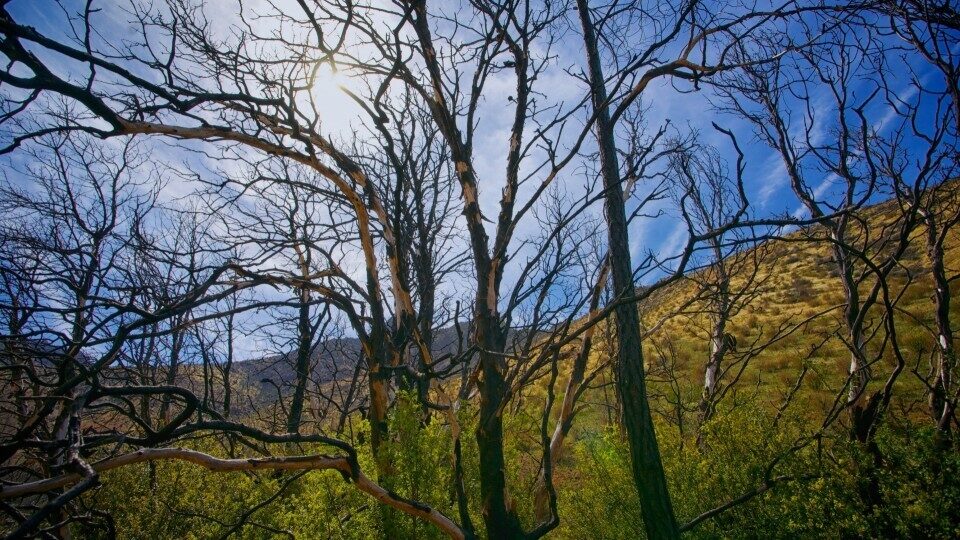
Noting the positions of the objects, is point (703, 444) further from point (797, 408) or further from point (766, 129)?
point (766, 129)

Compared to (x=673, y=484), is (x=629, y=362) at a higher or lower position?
higher

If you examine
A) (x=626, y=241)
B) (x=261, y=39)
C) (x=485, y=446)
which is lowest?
(x=485, y=446)

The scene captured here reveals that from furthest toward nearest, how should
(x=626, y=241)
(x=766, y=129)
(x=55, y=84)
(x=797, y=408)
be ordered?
(x=766, y=129), (x=797, y=408), (x=626, y=241), (x=55, y=84)

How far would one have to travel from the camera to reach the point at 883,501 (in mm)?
3387

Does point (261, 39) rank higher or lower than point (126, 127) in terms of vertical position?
higher

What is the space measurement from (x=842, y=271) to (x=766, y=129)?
113 inches

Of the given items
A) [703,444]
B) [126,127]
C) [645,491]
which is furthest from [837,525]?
[126,127]

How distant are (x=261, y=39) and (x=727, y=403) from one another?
602cm

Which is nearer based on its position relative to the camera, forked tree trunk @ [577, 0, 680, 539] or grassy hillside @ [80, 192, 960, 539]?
grassy hillside @ [80, 192, 960, 539]

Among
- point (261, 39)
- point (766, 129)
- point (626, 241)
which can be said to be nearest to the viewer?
point (261, 39)

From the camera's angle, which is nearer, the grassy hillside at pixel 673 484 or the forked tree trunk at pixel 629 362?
the grassy hillside at pixel 673 484

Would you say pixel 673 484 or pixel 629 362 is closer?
pixel 629 362

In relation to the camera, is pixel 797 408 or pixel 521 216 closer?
pixel 521 216

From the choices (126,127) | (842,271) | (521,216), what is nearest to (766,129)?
(842,271)
